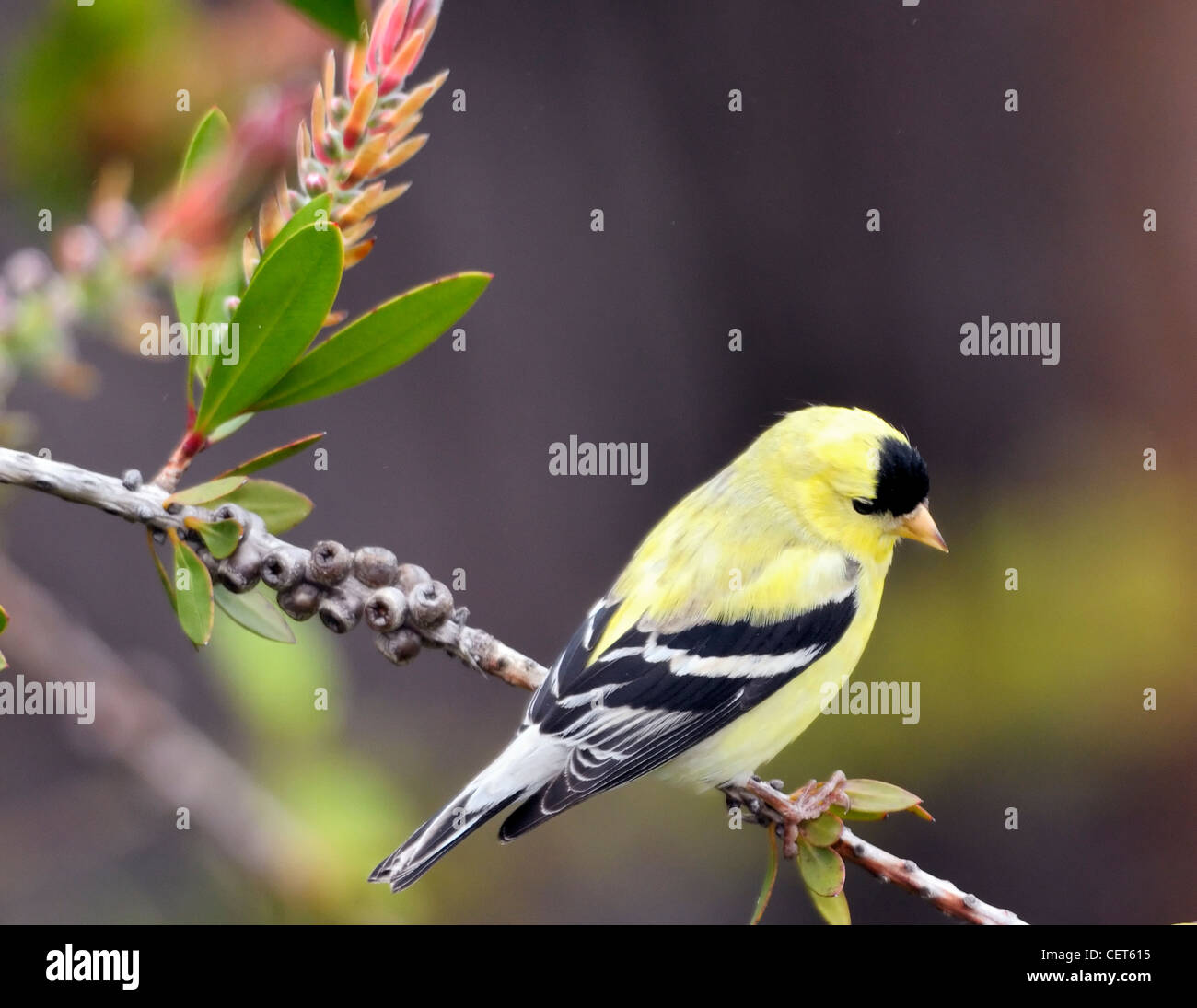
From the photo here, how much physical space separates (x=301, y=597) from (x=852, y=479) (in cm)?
86

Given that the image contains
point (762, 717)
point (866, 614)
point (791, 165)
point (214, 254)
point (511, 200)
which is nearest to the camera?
point (214, 254)

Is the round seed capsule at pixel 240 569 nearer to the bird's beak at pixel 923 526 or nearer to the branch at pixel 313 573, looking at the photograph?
the branch at pixel 313 573

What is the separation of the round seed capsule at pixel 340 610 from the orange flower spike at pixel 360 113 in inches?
12.8

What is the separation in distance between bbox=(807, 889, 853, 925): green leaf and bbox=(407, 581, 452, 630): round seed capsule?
0.39 m

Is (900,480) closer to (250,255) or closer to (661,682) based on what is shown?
(661,682)

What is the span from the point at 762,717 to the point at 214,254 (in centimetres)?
95

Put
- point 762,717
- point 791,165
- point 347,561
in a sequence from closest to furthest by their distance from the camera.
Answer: point 347,561
point 762,717
point 791,165

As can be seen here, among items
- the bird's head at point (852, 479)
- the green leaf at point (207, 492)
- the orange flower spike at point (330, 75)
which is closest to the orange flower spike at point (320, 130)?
the orange flower spike at point (330, 75)

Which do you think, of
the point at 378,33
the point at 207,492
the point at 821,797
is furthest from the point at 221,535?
the point at 821,797

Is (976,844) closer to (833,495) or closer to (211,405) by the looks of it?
(833,495)

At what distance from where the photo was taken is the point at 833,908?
979mm

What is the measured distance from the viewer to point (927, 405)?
2.06 metres

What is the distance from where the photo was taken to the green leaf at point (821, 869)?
99 centimetres

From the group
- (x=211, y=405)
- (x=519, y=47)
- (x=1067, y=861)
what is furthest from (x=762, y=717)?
(x=519, y=47)
